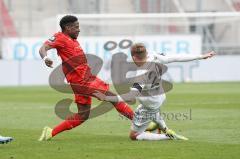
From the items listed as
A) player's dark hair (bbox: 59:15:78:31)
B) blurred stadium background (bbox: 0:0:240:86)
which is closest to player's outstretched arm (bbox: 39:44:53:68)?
player's dark hair (bbox: 59:15:78:31)

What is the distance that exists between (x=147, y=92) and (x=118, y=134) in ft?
5.51

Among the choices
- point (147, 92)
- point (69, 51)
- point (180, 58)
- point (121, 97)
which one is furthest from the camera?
point (69, 51)

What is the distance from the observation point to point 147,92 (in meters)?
12.0

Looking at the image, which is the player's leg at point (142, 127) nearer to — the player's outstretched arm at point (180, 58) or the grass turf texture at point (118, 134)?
the grass turf texture at point (118, 134)

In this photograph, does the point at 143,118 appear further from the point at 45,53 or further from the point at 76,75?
the point at 45,53

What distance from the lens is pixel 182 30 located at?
1522 inches

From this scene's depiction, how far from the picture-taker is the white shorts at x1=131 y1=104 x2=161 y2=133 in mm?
12164

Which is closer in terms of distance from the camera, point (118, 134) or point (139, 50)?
point (139, 50)

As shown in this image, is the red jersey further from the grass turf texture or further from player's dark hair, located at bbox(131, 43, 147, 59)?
the grass turf texture

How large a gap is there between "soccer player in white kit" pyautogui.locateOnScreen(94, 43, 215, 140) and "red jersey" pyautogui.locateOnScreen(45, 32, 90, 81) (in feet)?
1.64

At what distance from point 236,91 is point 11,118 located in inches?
460

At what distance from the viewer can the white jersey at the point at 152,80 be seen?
465 inches

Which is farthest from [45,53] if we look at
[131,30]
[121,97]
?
[131,30]

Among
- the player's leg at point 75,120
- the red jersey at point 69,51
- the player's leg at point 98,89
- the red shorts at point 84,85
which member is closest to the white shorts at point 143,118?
the player's leg at point 98,89
